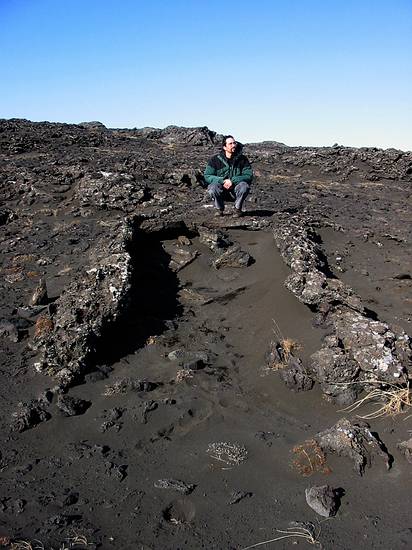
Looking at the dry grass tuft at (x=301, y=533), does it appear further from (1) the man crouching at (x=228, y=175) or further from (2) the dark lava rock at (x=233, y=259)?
(1) the man crouching at (x=228, y=175)

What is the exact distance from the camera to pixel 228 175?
829 centimetres

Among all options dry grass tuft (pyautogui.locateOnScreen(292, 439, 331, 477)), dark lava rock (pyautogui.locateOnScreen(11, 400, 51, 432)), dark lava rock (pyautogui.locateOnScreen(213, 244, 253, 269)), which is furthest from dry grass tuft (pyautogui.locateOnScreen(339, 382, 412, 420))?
dark lava rock (pyautogui.locateOnScreen(213, 244, 253, 269))

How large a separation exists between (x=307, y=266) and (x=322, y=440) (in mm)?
2838

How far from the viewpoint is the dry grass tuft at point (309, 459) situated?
11.8ft

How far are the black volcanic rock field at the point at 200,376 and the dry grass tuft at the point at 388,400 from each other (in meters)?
0.02

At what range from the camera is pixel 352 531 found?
3.04m

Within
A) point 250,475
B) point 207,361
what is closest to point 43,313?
point 207,361

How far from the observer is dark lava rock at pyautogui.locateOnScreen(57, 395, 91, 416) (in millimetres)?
4258

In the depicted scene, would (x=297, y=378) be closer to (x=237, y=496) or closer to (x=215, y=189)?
(x=237, y=496)

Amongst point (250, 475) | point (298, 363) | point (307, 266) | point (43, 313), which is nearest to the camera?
point (250, 475)

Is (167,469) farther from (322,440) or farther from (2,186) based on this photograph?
(2,186)

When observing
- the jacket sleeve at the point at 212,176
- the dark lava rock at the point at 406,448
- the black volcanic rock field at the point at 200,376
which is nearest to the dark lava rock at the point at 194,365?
the black volcanic rock field at the point at 200,376

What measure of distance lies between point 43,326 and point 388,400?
3565 mm

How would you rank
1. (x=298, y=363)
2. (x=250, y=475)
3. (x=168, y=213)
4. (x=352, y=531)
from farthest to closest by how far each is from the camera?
(x=168, y=213)
(x=298, y=363)
(x=250, y=475)
(x=352, y=531)
